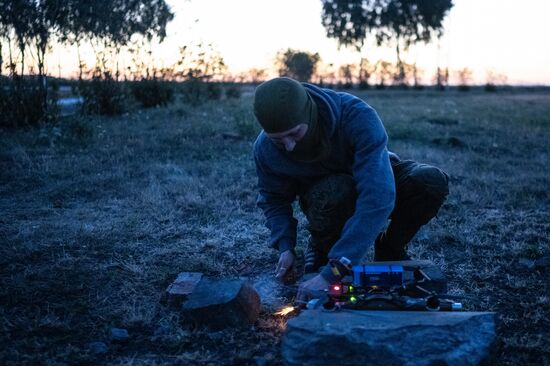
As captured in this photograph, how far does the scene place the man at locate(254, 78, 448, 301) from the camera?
2.45 metres

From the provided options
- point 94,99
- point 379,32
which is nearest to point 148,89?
point 94,99

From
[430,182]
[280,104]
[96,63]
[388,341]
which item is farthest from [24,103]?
[388,341]

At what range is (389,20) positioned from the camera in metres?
38.8

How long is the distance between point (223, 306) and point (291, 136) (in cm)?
90

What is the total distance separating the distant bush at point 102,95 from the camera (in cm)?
1095

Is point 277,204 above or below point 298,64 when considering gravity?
below

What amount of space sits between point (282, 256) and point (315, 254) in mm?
299

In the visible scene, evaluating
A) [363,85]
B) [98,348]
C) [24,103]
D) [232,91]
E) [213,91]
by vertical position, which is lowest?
[98,348]

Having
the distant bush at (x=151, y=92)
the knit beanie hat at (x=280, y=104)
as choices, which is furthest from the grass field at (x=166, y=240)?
the distant bush at (x=151, y=92)

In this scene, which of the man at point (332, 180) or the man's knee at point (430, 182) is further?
the man's knee at point (430, 182)

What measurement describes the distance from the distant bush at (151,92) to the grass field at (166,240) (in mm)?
5279

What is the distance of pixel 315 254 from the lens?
3.13 metres

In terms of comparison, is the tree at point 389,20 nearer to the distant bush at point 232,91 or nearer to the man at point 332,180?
the distant bush at point 232,91

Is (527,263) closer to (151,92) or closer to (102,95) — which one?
(102,95)
